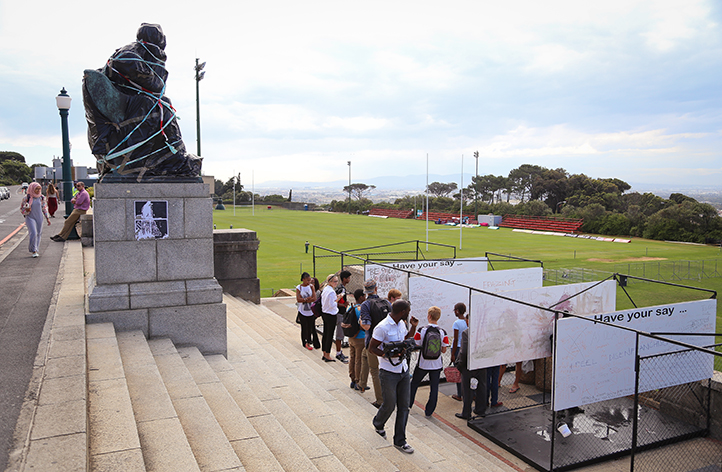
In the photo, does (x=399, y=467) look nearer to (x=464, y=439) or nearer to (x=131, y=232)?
(x=464, y=439)

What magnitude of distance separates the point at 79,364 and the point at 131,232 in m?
2.80

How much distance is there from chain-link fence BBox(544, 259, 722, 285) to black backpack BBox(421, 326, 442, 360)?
49.1 feet

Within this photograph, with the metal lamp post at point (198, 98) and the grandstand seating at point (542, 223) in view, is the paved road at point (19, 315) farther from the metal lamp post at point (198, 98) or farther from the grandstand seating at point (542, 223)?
the grandstand seating at point (542, 223)

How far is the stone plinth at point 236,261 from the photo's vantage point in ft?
45.9

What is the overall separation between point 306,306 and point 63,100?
9767 mm

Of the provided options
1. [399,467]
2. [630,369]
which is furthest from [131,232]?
[630,369]

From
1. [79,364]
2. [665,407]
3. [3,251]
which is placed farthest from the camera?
[3,251]

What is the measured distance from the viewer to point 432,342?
7020 millimetres

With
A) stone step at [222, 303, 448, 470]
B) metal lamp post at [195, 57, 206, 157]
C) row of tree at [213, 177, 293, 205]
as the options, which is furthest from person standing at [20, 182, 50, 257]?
row of tree at [213, 177, 293, 205]

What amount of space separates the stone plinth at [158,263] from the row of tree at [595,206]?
49662 millimetres

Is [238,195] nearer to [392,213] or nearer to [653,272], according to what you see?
[392,213]

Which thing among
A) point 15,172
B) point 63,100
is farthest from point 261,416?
point 15,172

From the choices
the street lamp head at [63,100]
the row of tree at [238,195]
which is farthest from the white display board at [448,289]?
the row of tree at [238,195]

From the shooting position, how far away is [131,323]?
715 centimetres
